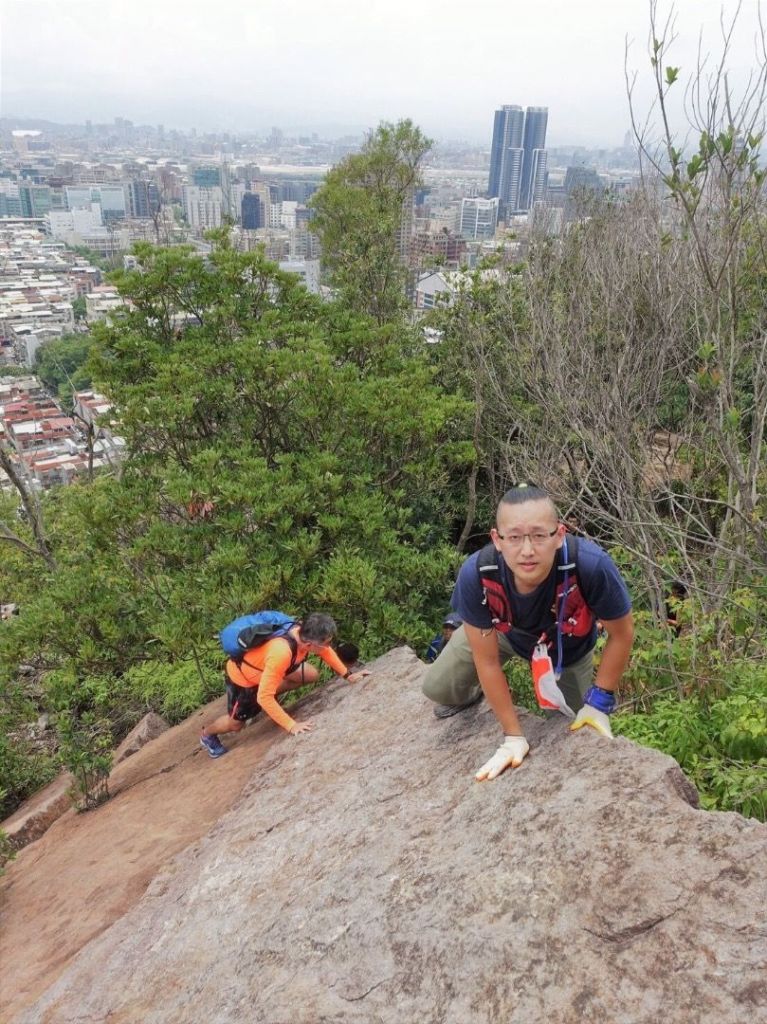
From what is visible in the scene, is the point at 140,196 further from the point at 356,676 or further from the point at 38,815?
the point at 356,676

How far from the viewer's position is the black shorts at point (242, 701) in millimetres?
5469

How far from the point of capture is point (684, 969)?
2.34 m

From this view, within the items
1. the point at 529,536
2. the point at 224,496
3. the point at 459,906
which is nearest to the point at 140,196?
the point at 224,496

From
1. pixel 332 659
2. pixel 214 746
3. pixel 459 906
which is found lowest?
pixel 214 746

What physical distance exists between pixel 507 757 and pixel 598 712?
48 centimetres

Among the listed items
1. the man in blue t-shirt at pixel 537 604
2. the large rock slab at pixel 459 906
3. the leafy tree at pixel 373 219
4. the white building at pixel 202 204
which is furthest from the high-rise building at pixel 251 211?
the man in blue t-shirt at pixel 537 604

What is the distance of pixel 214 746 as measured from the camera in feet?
18.8

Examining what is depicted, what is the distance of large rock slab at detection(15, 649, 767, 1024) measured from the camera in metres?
2.42

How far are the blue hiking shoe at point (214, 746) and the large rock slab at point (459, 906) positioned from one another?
1.45 metres

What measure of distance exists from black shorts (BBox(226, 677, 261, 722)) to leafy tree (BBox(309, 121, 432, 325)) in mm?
7221

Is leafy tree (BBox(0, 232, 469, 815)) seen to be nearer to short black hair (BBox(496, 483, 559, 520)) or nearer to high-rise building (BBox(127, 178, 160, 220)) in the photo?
short black hair (BBox(496, 483, 559, 520))

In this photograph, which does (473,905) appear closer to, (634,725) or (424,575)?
(634,725)

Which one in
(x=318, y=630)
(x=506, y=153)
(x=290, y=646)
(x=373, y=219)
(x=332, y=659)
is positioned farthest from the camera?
(x=506, y=153)

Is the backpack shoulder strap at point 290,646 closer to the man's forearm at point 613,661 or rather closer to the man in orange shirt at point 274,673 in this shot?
the man in orange shirt at point 274,673
